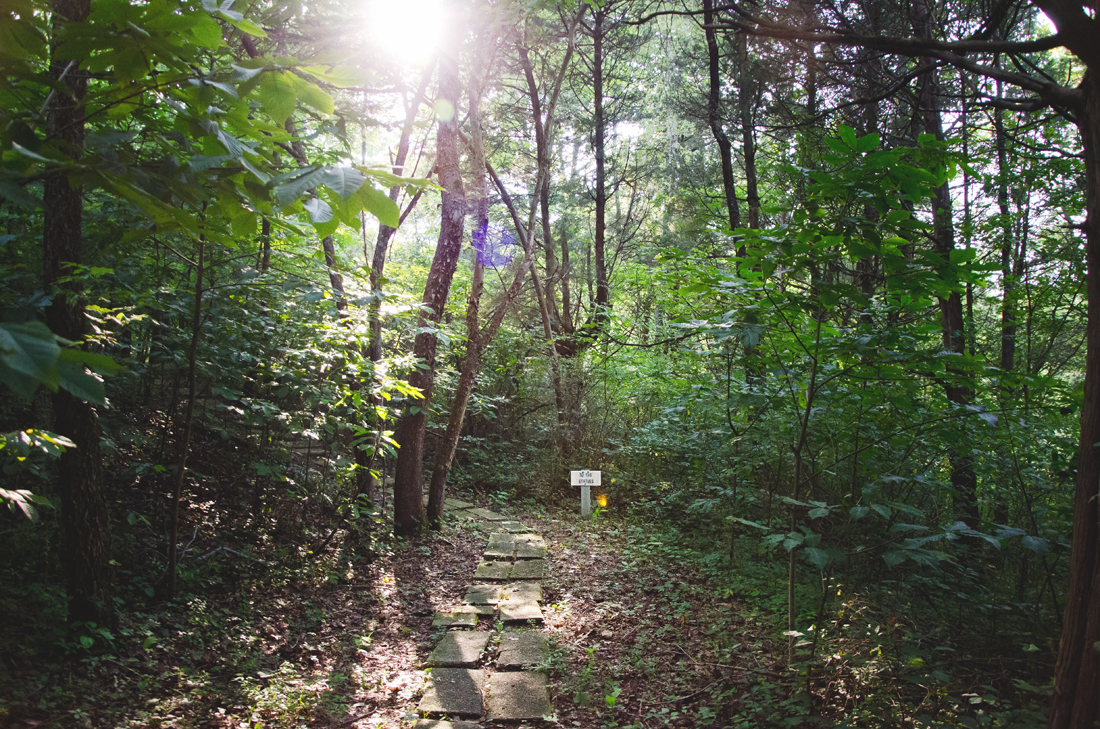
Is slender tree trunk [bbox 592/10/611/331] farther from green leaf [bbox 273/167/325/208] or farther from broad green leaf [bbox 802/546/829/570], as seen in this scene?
green leaf [bbox 273/167/325/208]

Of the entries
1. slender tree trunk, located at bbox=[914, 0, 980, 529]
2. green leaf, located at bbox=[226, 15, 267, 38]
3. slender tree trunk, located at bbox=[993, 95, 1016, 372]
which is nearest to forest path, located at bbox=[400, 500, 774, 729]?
slender tree trunk, located at bbox=[914, 0, 980, 529]

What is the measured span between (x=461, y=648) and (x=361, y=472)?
6.61 ft

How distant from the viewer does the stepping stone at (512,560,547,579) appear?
4.93m

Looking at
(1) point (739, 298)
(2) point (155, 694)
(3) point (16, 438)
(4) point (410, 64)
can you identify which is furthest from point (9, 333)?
(4) point (410, 64)

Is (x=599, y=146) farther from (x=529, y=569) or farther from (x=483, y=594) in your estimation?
(x=483, y=594)

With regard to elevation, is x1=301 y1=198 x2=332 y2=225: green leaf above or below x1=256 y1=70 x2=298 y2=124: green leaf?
below

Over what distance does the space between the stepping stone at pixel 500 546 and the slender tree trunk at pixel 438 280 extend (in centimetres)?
79

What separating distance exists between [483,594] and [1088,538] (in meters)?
3.79

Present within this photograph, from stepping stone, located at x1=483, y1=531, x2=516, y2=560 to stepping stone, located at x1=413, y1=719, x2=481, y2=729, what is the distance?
8.83 feet

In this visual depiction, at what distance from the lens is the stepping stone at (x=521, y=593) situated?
436cm

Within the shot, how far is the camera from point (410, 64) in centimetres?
670

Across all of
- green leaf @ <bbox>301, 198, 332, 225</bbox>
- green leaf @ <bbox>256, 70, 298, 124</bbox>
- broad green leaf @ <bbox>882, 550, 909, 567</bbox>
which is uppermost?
green leaf @ <bbox>256, 70, 298, 124</bbox>

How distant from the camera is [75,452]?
2.68m

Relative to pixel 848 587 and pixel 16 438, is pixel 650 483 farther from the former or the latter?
pixel 16 438
